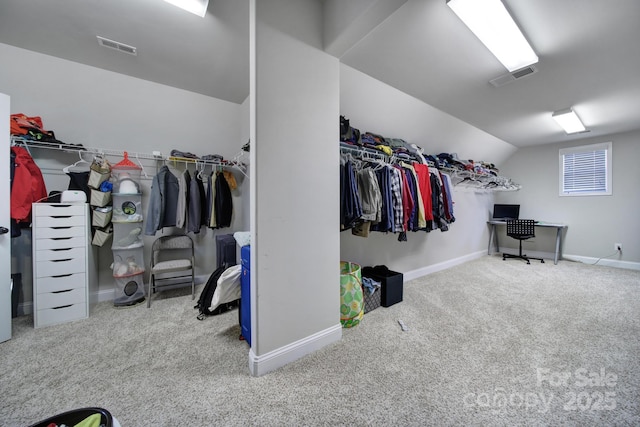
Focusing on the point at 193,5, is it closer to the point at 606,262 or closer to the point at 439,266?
the point at 439,266

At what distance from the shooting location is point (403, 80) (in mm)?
2266

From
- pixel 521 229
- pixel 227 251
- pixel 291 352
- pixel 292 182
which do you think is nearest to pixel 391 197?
pixel 292 182

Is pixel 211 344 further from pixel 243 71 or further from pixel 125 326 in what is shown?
pixel 243 71

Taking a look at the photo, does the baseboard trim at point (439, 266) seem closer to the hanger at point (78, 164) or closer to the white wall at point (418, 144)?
the white wall at point (418, 144)

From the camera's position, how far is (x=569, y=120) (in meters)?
3.21

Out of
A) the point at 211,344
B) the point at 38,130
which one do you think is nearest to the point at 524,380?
the point at 211,344

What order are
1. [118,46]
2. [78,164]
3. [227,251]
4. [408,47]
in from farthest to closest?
1. [227,251]
2. [78,164]
3. [118,46]
4. [408,47]

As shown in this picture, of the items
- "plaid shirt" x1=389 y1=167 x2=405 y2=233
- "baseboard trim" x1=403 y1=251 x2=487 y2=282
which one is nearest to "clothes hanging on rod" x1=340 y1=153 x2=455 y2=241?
"plaid shirt" x1=389 y1=167 x2=405 y2=233

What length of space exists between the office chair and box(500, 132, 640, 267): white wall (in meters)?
6.14

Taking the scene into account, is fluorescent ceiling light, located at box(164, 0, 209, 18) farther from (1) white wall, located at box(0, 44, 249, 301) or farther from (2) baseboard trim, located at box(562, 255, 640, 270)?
(2) baseboard trim, located at box(562, 255, 640, 270)

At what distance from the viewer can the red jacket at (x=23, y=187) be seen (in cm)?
182

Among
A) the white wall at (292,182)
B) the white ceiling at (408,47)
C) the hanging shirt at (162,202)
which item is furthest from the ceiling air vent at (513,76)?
the hanging shirt at (162,202)

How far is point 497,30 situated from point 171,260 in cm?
379

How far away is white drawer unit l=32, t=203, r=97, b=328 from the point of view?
181 centimetres
